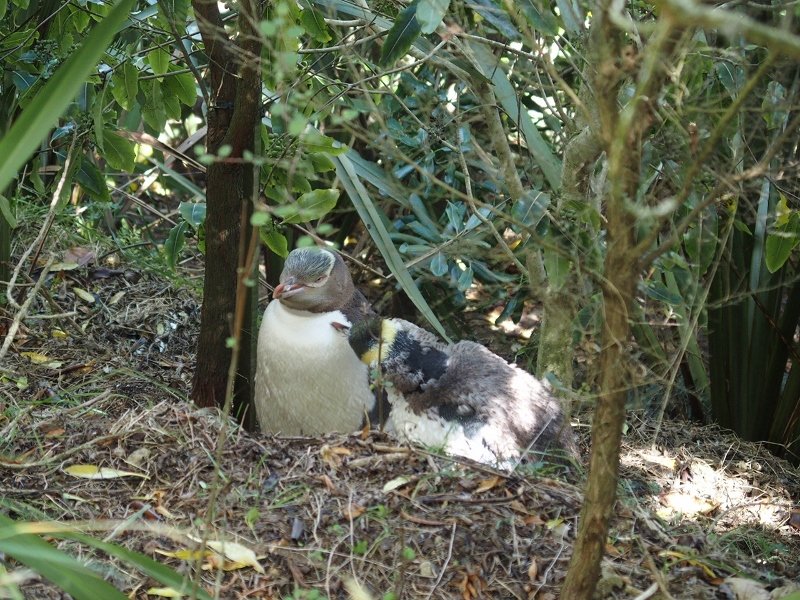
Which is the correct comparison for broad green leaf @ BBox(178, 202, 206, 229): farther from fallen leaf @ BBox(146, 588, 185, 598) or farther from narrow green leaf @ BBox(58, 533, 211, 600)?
narrow green leaf @ BBox(58, 533, 211, 600)

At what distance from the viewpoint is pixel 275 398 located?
4285 mm

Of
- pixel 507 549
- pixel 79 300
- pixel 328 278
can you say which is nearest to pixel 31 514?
pixel 507 549

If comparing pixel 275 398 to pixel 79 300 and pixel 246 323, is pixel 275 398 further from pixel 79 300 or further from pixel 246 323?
pixel 79 300

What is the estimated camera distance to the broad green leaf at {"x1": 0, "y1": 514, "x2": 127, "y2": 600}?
1941 mm

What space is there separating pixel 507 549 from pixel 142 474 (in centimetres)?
114

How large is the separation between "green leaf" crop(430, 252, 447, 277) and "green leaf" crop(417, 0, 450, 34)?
1.70m

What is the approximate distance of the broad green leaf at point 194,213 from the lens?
379 centimetres

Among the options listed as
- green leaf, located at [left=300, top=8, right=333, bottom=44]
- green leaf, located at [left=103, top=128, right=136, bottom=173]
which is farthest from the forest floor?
green leaf, located at [left=300, top=8, right=333, bottom=44]

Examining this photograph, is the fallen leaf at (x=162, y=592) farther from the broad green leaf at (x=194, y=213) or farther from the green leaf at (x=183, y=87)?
the green leaf at (x=183, y=87)

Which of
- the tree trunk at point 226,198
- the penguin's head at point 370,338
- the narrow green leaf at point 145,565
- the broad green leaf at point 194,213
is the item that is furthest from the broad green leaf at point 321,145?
the narrow green leaf at point 145,565

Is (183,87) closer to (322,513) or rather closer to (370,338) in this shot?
(370,338)

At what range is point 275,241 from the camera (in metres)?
3.80

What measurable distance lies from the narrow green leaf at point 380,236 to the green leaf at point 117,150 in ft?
2.53

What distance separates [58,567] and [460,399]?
2295 millimetres
